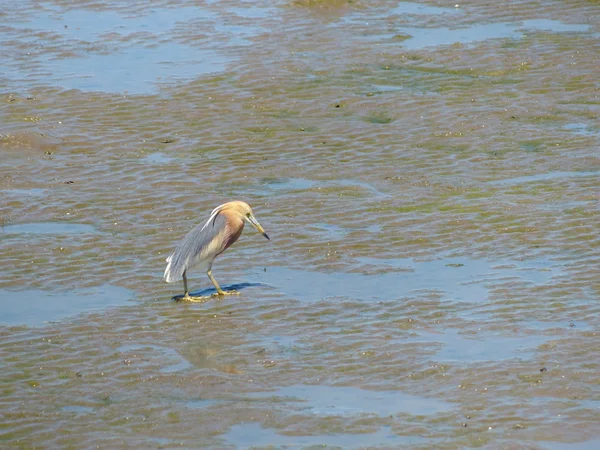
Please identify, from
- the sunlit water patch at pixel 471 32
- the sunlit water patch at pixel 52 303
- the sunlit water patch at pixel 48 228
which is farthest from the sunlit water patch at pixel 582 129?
the sunlit water patch at pixel 52 303

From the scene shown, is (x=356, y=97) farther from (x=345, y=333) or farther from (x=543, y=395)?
(x=543, y=395)

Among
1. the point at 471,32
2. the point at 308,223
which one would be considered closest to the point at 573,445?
the point at 308,223

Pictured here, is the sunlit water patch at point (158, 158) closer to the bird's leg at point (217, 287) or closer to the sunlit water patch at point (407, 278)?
the sunlit water patch at point (407, 278)

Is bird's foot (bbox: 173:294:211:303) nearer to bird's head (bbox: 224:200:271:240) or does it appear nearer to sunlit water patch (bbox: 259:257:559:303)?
sunlit water patch (bbox: 259:257:559:303)

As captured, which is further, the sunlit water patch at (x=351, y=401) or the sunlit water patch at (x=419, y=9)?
the sunlit water patch at (x=419, y=9)

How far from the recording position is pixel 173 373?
816 centimetres

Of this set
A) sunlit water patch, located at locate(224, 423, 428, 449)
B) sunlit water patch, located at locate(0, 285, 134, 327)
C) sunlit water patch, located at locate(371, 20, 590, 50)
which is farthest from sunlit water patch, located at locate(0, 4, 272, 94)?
sunlit water patch, located at locate(224, 423, 428, 449)

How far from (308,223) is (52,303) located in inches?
102

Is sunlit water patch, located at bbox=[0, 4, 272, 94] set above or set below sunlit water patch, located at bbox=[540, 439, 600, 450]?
above

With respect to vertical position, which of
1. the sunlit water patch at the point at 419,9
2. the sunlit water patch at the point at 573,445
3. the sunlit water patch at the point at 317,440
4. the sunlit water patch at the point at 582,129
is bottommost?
the sunlit water patch at the point at 582,129

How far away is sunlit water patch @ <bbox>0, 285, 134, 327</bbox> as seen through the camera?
9227 mm

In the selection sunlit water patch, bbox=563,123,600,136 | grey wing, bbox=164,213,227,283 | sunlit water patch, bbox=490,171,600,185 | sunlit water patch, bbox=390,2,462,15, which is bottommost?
sunlit water patch, bbox=490,171,600,185

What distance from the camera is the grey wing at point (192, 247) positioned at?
9.52 meters

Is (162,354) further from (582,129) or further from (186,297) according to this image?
(582,129)
